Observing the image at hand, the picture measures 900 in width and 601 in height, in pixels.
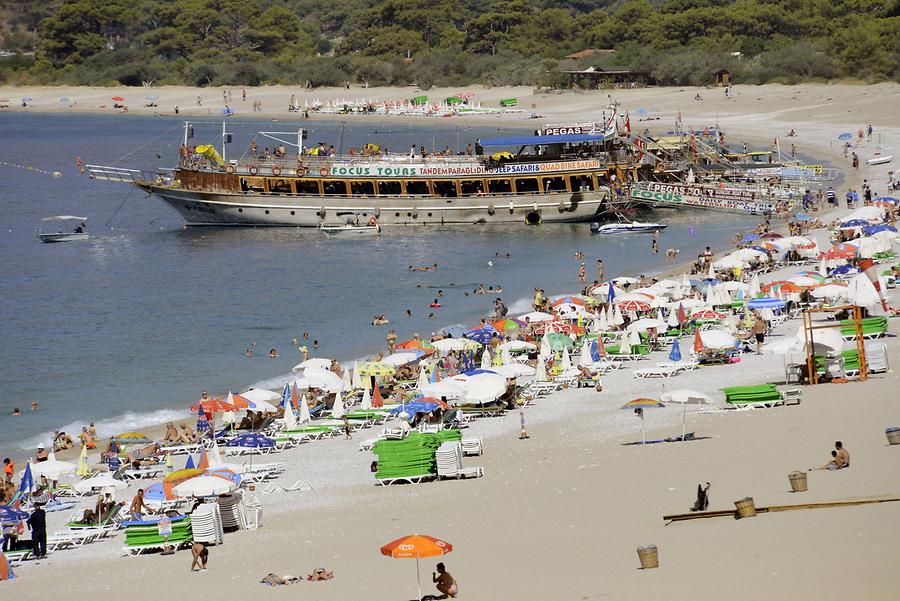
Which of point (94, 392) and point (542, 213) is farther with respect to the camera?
point (542, 213)

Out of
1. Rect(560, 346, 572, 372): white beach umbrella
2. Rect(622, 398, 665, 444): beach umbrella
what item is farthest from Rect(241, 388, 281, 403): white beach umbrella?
Rect(622, 398, 665, 444): beach umbrella

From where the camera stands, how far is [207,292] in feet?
172

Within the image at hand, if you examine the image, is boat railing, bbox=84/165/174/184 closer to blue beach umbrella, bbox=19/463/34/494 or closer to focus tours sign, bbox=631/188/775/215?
focus tours sign, bbox=631/188/775/215

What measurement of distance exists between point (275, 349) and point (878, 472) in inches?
930

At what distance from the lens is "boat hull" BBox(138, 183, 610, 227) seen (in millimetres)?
65312

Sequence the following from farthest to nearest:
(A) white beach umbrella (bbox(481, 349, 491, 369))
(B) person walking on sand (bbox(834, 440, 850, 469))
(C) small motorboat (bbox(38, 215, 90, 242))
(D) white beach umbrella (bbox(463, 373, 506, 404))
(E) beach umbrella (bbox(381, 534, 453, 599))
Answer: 1. (C) small motorboat (bbox(38, 215, 90, 242))
2. (A) white beach umbrella (bbox(481, 349, 491, 369))
3. (D) white beach umbrella (bbox(463, 373, 506, 404))
4. (B) person walking on sand (bbox(834, 440, 850, 469))
5. (E) beach umbrella (bbox(381, 534, 453, 599))

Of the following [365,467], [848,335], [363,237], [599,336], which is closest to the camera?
[365,467]

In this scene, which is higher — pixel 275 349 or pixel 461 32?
pixel 461 32

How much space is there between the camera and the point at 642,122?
4063 inches

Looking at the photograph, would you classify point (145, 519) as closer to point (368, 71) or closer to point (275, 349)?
point (275, 349)

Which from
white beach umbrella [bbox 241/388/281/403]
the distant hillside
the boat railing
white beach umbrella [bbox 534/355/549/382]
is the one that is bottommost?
white beach umbrella [bbox 534/355/549/382]

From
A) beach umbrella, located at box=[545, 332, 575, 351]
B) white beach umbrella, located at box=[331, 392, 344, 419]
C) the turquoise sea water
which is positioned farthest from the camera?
the turquoise sea water

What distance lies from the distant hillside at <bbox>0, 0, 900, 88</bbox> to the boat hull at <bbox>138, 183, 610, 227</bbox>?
5676 cm

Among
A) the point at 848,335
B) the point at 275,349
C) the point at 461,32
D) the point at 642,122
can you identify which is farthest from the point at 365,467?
the point at 461,32
